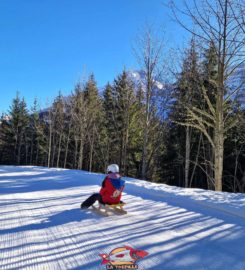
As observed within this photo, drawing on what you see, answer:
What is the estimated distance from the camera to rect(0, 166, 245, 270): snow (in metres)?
3.44

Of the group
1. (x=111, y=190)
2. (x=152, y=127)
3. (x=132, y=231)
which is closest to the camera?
(x=132, y=231)

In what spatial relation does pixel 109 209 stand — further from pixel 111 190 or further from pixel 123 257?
pixel 123 257

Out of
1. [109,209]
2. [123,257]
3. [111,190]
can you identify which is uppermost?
[111,190]

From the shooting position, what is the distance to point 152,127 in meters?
22.8

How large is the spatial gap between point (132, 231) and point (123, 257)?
112 centimetres

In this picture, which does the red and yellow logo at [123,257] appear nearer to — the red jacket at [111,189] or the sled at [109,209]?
the sled at [109,209]

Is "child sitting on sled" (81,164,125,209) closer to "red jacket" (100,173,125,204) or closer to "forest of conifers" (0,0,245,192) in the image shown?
"red jacket" (100,173,125,204)

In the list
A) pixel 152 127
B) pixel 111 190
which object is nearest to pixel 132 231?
pixel 111 190

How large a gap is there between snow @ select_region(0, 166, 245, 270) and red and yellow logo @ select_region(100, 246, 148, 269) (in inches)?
3.3

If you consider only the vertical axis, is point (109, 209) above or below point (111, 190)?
below

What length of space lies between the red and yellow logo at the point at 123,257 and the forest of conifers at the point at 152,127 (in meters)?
8.36

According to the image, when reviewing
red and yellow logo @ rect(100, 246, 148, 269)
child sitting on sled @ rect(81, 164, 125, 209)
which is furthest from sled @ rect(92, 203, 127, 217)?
red and yellow logo @ rect(100, 246, 148, 269)

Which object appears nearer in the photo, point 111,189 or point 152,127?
point 111,189

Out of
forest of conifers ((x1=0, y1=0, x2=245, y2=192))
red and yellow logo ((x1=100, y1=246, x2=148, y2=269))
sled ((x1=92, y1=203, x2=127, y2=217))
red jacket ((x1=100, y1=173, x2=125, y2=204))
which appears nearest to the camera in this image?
red and yellow logo ((x1=100, y1=246, x2=148, y2=269))
